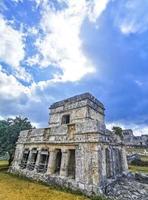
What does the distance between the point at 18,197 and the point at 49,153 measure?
17.8ft

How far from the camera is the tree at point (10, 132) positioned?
22000 mm

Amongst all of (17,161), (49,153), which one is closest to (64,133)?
(49,153)

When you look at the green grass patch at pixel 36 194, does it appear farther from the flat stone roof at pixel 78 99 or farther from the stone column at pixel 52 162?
the flat stone roof at pixel 78 99

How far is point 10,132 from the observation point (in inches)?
907

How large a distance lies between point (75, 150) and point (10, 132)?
14171 mm

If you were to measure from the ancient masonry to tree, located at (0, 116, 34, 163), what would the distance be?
3.55 m

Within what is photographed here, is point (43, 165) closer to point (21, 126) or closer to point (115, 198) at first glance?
point (115, 198)

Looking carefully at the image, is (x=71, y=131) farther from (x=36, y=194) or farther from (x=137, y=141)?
(x=137, y=141)

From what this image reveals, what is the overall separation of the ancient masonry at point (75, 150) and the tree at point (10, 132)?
3.55 metres

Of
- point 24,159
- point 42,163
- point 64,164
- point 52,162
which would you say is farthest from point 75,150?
point 24,159

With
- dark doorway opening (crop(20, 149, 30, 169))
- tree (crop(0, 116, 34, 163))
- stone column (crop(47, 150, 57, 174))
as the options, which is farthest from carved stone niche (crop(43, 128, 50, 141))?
tree (crop(0, 116, 34, 163))

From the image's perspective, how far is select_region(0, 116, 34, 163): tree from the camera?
72.2 ft

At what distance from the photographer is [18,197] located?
9.72m

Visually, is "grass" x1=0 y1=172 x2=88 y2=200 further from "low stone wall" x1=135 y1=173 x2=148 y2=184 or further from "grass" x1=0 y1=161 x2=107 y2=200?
"low stone wall" x1=135 y1=173 x2=148 y2=184
